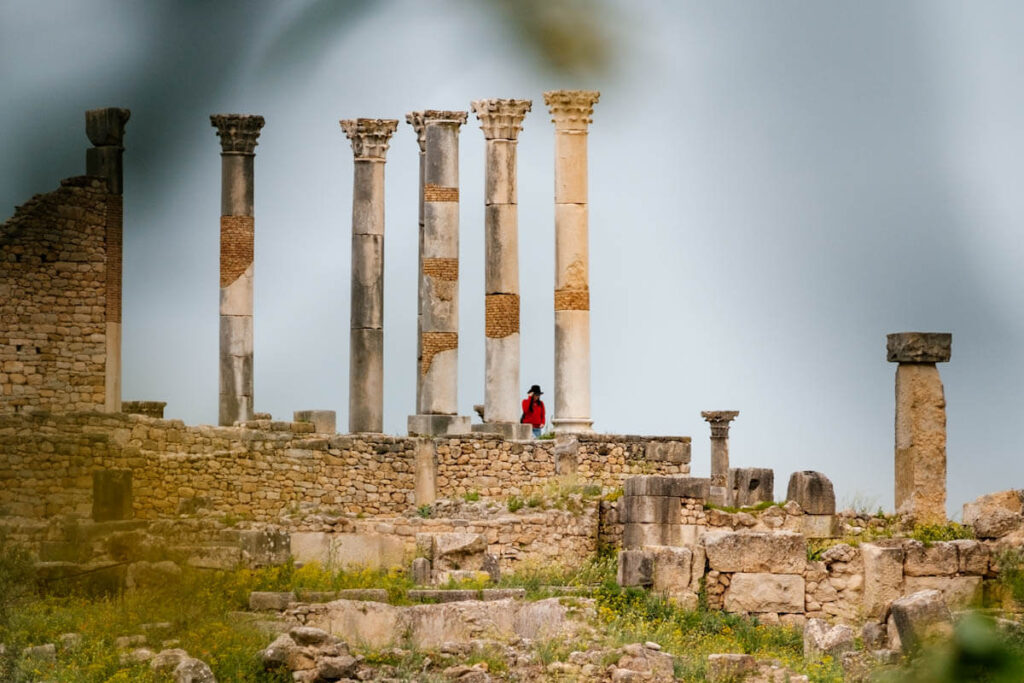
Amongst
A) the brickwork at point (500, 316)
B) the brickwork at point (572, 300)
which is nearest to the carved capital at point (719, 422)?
the brickwork at point (572, 300)

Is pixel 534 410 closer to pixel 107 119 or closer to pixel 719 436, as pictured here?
pixel 719 436

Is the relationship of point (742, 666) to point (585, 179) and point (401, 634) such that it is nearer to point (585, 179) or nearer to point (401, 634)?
point (401, 634)

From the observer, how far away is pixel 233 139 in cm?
3297

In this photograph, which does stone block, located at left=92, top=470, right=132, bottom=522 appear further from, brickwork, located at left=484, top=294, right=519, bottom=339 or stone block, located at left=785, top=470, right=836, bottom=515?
brickwork, located at left=484, top=294, right=519, bottom=339

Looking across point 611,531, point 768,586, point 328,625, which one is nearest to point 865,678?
point 768,586

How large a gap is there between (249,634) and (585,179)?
19272 mm

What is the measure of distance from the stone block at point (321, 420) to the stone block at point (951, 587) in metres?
14.2

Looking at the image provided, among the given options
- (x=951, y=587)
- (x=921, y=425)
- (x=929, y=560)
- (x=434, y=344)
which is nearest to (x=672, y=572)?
(x=929, y=560)

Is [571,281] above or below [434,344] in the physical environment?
above

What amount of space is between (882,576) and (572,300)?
47.6 ft

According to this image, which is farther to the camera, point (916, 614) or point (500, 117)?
point (500, 117)

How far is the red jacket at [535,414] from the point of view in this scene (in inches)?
1310

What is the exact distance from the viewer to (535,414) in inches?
1316

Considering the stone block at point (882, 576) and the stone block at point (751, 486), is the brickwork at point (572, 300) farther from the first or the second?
the stone block at point (882, 576)
